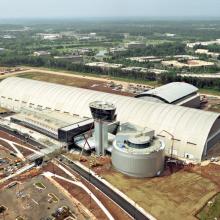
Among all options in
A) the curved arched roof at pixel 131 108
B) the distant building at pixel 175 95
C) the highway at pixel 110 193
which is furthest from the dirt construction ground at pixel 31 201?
the distant building at pixel 175 95

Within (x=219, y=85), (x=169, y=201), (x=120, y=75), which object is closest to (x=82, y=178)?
(x=169, y=201)

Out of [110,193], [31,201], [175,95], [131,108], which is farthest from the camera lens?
[175,95]

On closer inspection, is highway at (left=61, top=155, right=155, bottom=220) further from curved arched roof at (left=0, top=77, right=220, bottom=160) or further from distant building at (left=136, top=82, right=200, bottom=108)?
distant building at (left=136, top=82, right=200, bottom=108)

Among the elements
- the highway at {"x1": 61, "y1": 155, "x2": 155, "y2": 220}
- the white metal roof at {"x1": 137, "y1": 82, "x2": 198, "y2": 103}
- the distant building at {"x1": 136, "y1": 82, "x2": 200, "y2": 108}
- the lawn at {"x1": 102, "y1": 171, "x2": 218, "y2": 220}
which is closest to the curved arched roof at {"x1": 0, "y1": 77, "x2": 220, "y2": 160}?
the lawn at {"x1": 102, "y1": 171, "x2": 218, "y2": 220}

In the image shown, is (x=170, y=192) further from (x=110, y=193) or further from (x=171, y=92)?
A: (x=171, y=92)

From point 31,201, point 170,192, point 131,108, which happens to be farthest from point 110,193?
point 131,108

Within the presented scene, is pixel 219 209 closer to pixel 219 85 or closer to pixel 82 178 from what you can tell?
pixel 82 178

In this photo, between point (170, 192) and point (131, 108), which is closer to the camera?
point (170, 192)
